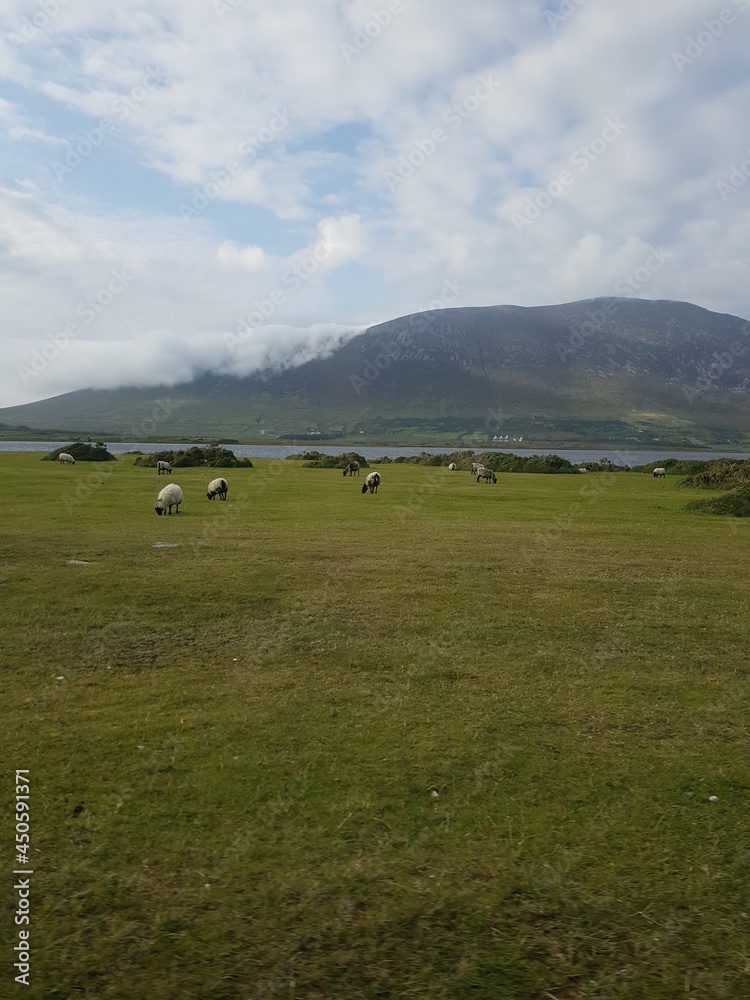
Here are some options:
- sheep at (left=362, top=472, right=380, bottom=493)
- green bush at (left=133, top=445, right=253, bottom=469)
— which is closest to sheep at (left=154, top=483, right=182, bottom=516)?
sheep at (left=362, top=472, right=380, bottom=493)

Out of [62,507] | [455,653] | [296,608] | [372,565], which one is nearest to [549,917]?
[455,653]

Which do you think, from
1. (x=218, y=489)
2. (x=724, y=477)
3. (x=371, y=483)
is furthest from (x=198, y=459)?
(x=724, y=477)

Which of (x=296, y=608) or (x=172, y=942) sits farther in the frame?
(x=296, y=608)

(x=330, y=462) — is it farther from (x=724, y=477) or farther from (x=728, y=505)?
(x=728, y=505)

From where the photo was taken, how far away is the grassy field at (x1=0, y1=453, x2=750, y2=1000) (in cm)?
454

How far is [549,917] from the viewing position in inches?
193

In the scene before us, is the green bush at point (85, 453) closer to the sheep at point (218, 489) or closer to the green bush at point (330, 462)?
the green bush at point (330, 462)

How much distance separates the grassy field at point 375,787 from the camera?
14.9 ft

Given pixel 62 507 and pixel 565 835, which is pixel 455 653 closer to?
pixel 565 835

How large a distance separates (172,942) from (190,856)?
0.82 meters

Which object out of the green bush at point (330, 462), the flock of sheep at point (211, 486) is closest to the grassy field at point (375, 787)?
the flock of sheep at point (211, 486)

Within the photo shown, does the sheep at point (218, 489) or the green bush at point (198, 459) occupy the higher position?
the green bush at point (198, 459)

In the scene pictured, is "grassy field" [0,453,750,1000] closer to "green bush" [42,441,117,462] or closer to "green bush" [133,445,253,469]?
"green bush" [133,445,253,469]

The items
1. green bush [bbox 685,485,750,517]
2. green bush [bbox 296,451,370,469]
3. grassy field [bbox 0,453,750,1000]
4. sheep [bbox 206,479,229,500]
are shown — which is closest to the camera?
grassy field [bbox 0,453,750,1000]
